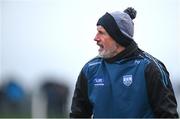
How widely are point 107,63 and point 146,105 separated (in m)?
0.47

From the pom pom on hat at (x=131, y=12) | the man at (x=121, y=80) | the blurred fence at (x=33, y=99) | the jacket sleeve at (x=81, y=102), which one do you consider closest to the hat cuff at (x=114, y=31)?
the man at (x=121, y=80)

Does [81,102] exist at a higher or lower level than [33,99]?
higher

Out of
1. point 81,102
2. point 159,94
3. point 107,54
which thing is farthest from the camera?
point 81,102

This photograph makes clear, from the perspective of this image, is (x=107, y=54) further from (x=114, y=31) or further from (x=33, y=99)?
(x=33, y=99)

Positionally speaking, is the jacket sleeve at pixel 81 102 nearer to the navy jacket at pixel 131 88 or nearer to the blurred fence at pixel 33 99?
the navy jacket at pixel 131 88

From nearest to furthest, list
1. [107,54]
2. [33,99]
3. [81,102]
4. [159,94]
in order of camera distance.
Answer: [159,94] → [107,54] → [81,102] → [33,99]

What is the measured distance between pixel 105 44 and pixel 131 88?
1.34 feet

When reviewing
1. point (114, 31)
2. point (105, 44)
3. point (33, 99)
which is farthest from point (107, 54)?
point (33, 99)

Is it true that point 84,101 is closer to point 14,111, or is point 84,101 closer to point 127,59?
point 127,59

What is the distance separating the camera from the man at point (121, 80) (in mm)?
6863

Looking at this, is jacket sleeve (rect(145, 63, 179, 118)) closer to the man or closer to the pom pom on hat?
the man

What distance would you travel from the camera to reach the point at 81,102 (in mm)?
7203

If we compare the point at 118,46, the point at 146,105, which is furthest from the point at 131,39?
the point at 146,105

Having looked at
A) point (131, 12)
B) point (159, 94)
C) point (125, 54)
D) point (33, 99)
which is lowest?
point (33, 99)
